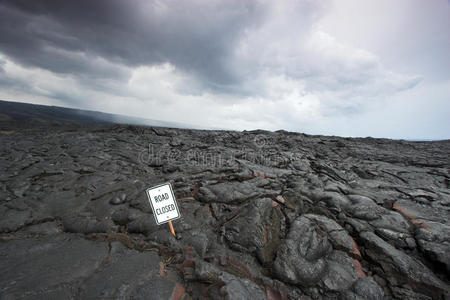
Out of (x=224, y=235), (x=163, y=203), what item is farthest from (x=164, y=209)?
(x=224, y=235)

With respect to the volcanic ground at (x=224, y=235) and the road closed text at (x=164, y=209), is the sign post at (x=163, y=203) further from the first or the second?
the volcanic ground at (x=224, y=235)

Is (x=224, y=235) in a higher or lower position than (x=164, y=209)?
lower

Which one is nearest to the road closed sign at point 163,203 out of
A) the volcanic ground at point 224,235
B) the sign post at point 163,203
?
the sign post at point 163,203

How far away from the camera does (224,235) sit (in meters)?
5.29

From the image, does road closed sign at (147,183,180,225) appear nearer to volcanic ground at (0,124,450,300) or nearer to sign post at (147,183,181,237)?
sign post at (147,183,181,237)

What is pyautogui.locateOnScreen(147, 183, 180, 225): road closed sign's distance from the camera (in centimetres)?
480

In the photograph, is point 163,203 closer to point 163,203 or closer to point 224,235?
point 163,203

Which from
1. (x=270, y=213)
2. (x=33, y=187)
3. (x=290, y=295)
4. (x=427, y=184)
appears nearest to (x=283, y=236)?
(x=270, y=213)

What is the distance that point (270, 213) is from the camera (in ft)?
19.6

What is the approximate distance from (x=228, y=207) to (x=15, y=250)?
19.5 feet

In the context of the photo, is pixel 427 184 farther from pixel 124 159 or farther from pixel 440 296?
pixel 124 159

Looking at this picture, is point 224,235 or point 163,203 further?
point 224,235

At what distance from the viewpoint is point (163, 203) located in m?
4.88

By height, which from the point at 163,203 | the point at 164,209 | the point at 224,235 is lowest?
the point at 224,235
